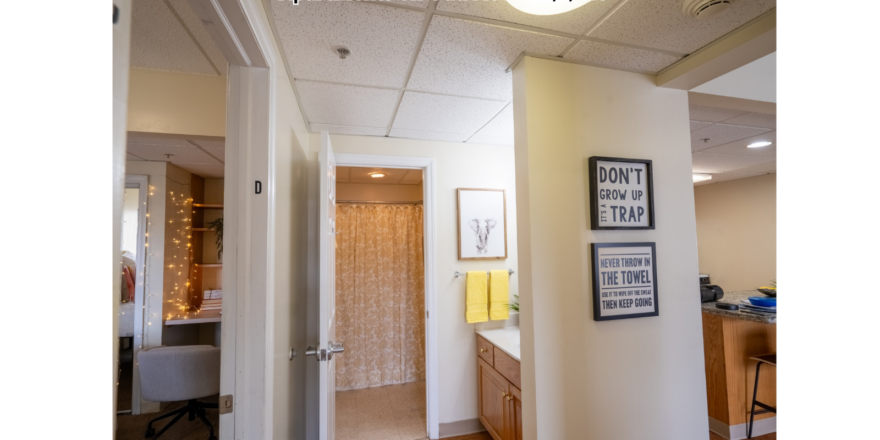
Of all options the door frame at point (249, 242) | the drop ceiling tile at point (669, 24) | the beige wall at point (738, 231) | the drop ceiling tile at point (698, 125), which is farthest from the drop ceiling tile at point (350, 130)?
the beige wall at point (738, 231)

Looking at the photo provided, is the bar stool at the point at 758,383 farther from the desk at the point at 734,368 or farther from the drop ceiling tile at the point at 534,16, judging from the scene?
the drop ceiling tile at the point at 534,16

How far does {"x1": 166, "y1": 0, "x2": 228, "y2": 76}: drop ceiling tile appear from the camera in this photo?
3.89 feet

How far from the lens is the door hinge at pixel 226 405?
3.65ft

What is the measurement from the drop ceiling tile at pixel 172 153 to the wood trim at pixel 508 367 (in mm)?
2384

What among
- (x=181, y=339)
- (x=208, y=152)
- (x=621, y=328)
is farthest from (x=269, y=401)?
(x=181, y=339)

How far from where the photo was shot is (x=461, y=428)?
263cm

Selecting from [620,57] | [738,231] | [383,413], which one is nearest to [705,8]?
[620,57]

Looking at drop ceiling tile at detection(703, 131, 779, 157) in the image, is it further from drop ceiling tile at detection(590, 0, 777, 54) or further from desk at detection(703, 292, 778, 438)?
drop ceiling tile at detection(590, 0, 777, 54)

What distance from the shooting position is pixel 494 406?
7.86 ft

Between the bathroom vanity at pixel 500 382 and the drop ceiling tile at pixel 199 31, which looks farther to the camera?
the bathroom vanity at pixel 500 382

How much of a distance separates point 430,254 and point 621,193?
1391 mm

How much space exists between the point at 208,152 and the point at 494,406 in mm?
2579

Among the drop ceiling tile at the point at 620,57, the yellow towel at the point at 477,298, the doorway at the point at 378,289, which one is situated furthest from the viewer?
the doorway at the point at 378,289
